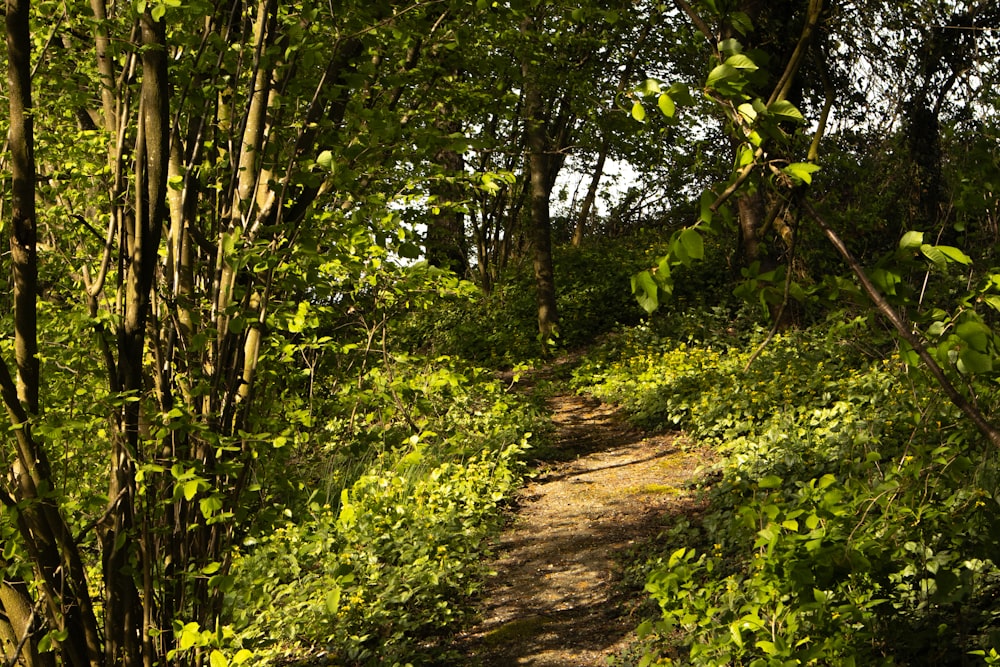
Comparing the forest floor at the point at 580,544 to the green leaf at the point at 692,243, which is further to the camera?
the forest floor at the point at 580,544

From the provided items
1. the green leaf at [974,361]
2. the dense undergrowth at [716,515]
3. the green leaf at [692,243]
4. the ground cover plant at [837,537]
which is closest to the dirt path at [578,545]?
the dense undergrowth at [716,515]

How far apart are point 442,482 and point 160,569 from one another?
163 inches

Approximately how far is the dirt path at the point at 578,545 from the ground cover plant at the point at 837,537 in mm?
357

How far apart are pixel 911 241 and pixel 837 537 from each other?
1.24 meters

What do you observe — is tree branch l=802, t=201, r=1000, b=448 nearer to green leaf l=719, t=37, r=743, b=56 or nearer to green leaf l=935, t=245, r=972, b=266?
green leaf l=935, t=245, r=972, b=266

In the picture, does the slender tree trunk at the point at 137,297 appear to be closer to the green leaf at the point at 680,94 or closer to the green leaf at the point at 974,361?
the green leaf at the point at 680,94

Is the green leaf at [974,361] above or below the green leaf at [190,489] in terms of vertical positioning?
below

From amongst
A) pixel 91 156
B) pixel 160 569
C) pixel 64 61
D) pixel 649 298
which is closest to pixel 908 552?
pixel 649 298

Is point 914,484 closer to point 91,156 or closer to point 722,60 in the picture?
point 722,60

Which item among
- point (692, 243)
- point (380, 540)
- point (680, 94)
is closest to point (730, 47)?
point (680, 94)

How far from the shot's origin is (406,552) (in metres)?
5.64

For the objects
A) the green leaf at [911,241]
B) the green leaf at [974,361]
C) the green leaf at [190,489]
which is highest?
the green leaf at [911,241]

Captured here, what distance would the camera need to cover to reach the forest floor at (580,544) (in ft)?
15.3

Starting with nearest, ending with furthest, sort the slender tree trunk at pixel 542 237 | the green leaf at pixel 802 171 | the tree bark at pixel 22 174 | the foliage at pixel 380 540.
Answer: the green leaf at pixel 802 171
the tree bark at pixel 22 174
the foliage at pixel 380 540
the slender tree trunk at pixel 542 237
